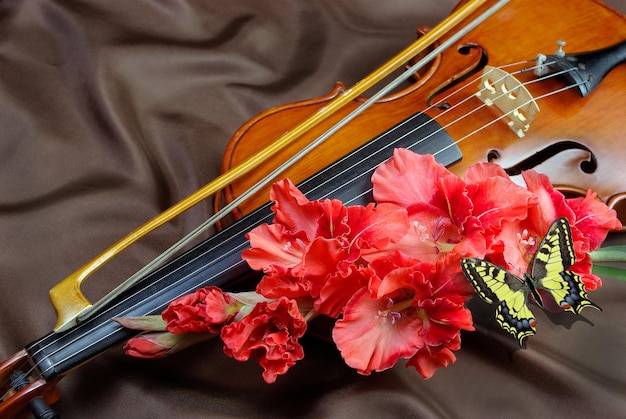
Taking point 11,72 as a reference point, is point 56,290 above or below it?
below

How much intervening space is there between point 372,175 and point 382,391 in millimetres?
228

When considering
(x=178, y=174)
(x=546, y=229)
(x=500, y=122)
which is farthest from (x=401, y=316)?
(x=178, y=174)

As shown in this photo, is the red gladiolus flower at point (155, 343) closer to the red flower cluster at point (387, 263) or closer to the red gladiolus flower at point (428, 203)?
the red flower cluster at point (387, 263)

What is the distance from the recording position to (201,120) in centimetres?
96

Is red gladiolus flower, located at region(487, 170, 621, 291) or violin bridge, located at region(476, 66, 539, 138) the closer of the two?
red gladiolus flower, located at region(487, 170, 621, 291)

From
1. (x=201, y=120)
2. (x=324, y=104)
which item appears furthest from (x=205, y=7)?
(x=324, y=104)

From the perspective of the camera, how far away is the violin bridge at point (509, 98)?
0.79 m

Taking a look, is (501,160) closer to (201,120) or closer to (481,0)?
(481,0)

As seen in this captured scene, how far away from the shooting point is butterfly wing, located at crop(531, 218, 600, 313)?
1.81ft

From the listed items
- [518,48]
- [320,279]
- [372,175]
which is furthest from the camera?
[518,48]

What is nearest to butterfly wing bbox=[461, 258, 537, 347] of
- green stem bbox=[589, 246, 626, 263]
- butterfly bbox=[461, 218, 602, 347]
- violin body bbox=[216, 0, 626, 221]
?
butterfly bbox=[461, 218, 602, 347]

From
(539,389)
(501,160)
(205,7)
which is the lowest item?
(539,389)

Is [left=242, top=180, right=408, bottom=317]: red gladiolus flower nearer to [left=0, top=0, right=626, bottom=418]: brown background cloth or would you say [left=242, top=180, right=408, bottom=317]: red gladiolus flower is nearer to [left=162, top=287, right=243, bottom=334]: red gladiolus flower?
[left=162, top=287, right=243, bottom=334]: red gladiolus flower

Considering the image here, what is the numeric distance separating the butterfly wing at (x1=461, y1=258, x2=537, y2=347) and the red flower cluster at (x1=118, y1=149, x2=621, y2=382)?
0.03 meters
